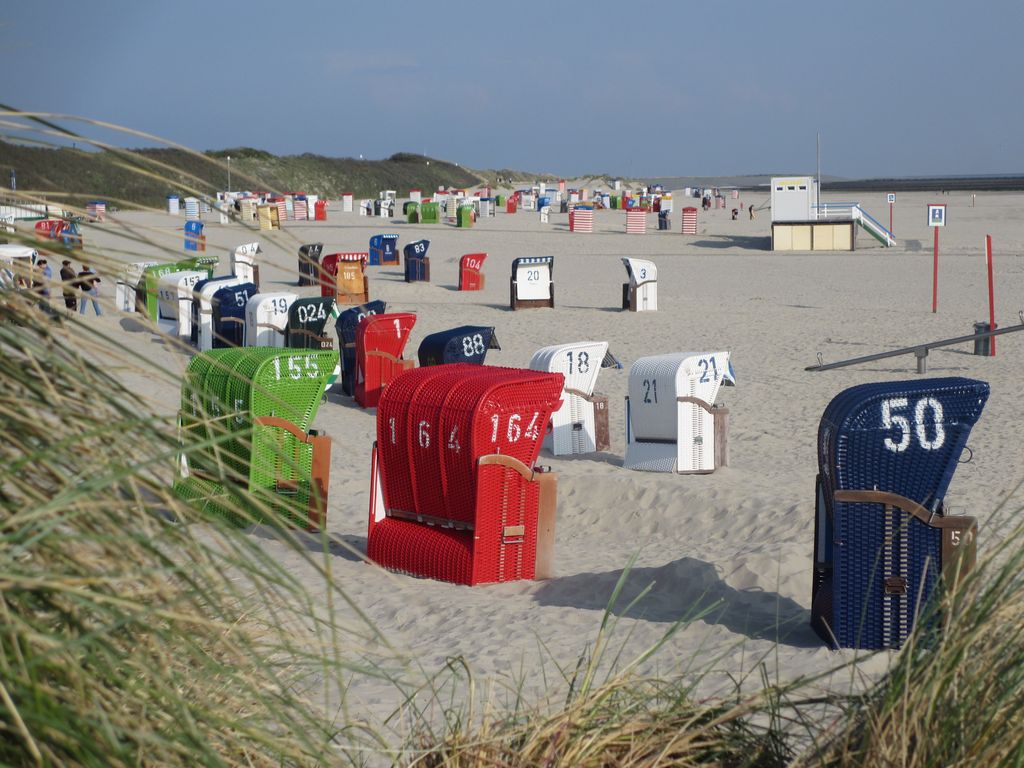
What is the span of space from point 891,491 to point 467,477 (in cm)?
226

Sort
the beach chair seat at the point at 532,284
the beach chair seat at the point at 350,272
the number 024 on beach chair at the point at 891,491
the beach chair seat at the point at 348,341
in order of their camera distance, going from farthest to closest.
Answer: the beach chair seat at the point at 350,272 → the beach chair seat at the point at 532,284 → the beach chair seat at the point at 348,341 → the number 024 on beach chair at the point at 891,491

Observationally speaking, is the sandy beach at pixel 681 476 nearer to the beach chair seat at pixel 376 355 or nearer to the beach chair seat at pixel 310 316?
the beach chair seat at pixel 376 355

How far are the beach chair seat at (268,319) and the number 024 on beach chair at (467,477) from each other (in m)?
8.03

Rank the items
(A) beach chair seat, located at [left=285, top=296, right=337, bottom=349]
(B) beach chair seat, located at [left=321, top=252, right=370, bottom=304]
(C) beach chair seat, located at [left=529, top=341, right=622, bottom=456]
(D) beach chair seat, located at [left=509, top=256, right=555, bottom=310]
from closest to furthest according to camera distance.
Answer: (C) beach chair seat, located at [left=529, top=341, right=622, bottom=456] < (A) beach chair seat, located at [left=285, top=296, right=337, bottom=349] < (D) beach chair seat, located at [left=509, top=256, right=555, bottom=310] < (B) beach chair seat, located at [left=321, top=252, right=370, bottom=304]

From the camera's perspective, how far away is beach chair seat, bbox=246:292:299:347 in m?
14.2

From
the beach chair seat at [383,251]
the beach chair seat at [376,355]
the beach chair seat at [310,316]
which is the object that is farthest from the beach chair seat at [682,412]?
the beach chair seat at [383,251]

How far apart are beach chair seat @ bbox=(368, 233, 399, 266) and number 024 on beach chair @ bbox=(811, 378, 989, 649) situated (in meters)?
26.6

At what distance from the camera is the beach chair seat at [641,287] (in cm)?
2030

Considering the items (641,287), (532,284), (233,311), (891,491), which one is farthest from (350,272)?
(891,491)

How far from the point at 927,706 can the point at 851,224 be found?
33871mm

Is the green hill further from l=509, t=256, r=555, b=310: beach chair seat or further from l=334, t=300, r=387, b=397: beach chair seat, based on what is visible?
l=334, t=300, r=387, b=397: beach chair seat

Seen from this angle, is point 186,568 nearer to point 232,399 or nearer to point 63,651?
point 63,651

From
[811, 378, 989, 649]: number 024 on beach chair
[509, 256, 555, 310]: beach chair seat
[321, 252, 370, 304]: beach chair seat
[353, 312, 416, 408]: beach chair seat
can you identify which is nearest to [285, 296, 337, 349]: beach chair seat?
[353, 312, 416, 408]: beach chair seat

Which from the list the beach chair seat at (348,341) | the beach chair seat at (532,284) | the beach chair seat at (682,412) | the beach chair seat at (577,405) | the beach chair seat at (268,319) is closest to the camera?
the beach chair seat at (682,412)
